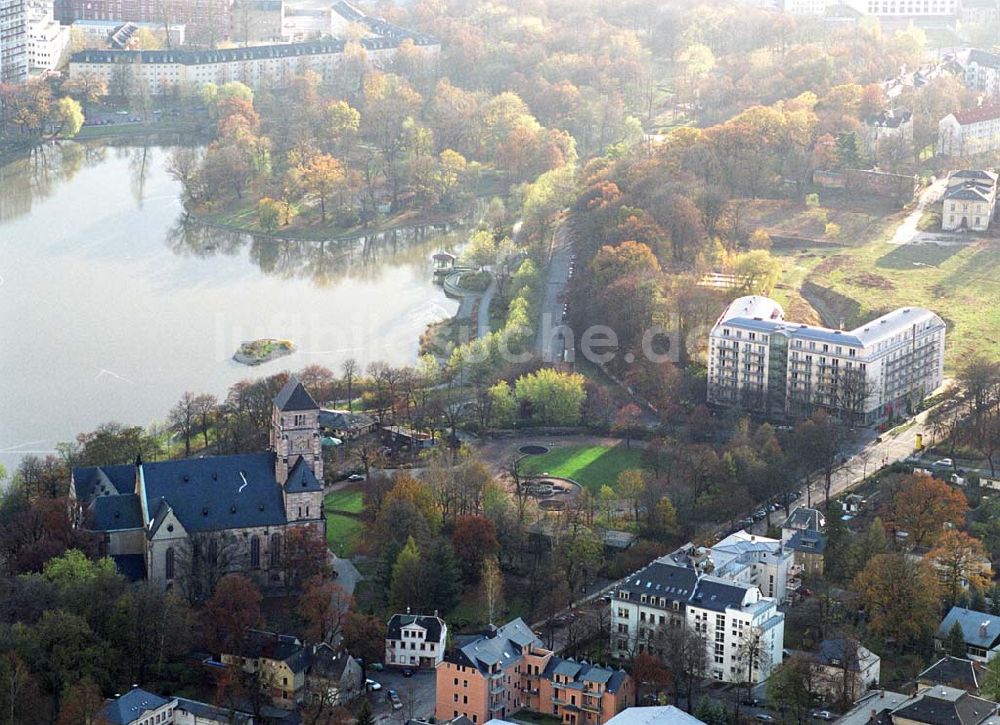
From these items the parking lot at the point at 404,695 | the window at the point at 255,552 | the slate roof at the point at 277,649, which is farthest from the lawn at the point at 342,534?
the parking lot at the point at 404,695

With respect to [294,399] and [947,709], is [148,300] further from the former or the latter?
[947,709]

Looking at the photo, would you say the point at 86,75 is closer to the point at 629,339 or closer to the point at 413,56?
the point at 413,56

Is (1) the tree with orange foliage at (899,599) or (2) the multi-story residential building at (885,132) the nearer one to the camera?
(1) the tree with orange foliage at (899,599)

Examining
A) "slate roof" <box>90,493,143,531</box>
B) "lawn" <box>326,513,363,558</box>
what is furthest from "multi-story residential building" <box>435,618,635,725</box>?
"slate roof" <box>90,493,143,531</box>

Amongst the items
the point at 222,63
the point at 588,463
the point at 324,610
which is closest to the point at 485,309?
the point at 588,463

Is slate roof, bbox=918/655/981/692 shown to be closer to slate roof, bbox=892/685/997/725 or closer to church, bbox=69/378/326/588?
slate roof, bbox=892/685/997/725

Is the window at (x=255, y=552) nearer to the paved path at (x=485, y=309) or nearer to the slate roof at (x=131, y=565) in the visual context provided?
the slate roof at (x=131, y=565)
